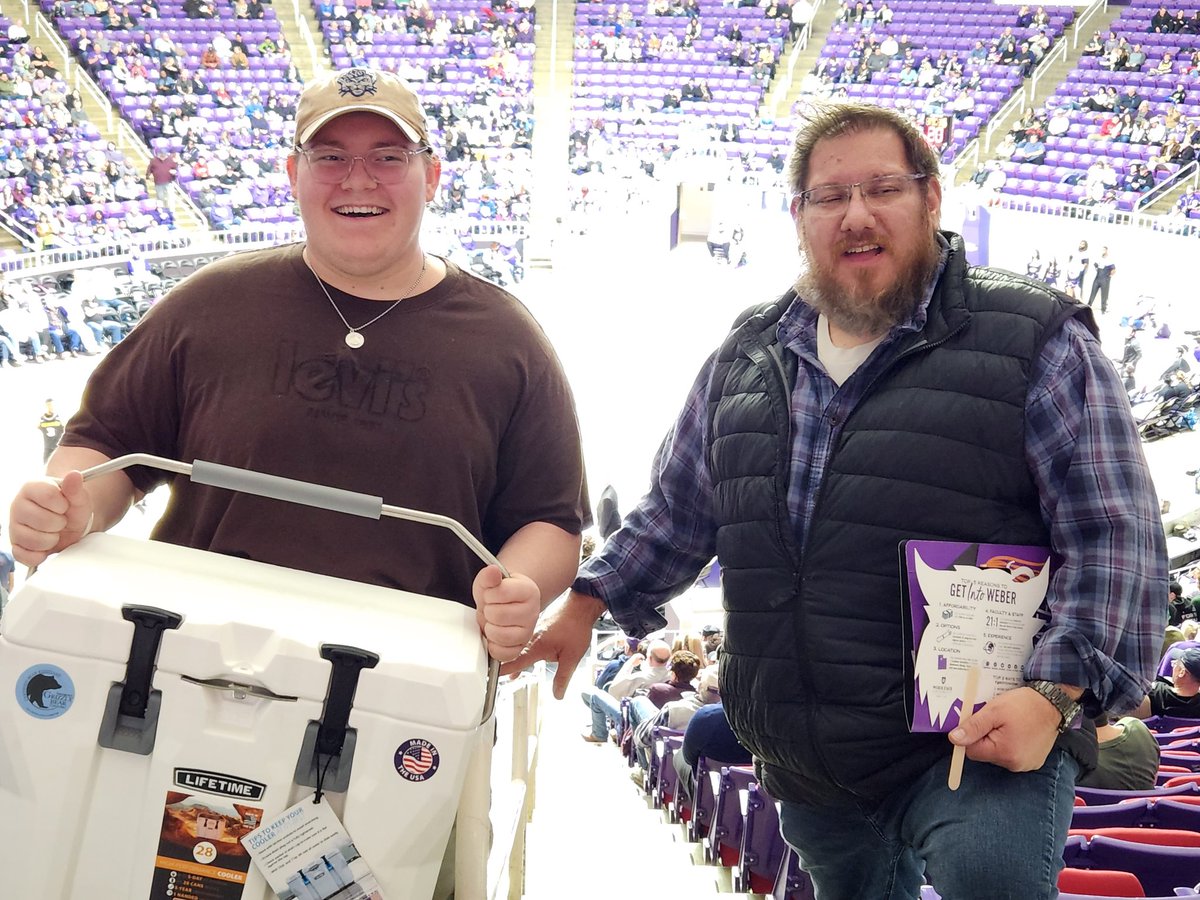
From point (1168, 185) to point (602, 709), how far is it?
45.6ft

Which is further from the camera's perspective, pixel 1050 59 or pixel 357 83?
pixel 1050 59

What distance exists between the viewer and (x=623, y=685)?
5.88 m

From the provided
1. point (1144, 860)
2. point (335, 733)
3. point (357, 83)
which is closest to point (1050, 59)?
point (1144, 860)

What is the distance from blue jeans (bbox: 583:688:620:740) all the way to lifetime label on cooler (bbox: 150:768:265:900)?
4930 millimetres

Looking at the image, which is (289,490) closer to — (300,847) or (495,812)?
(300,847)

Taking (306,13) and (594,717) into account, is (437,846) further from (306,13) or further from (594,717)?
(306,13)

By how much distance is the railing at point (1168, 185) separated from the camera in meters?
16.5

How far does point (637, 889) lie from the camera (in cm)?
291

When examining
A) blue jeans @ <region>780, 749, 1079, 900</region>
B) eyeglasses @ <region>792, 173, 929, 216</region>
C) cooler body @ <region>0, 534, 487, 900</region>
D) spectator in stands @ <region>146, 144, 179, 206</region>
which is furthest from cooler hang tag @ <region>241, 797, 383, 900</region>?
spectator in stands @ <region>146, 144, 179, 206</region>

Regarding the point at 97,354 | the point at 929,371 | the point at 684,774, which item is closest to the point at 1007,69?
the point at 97,354

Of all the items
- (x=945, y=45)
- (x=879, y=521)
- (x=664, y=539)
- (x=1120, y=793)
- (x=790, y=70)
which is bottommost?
(x=1120, y=793)

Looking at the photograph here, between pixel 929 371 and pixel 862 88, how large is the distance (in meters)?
20.8

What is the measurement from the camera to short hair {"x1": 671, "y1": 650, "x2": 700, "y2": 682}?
4.75m

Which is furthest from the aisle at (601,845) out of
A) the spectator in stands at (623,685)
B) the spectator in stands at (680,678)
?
A: the spectator in stands at (623,685)
